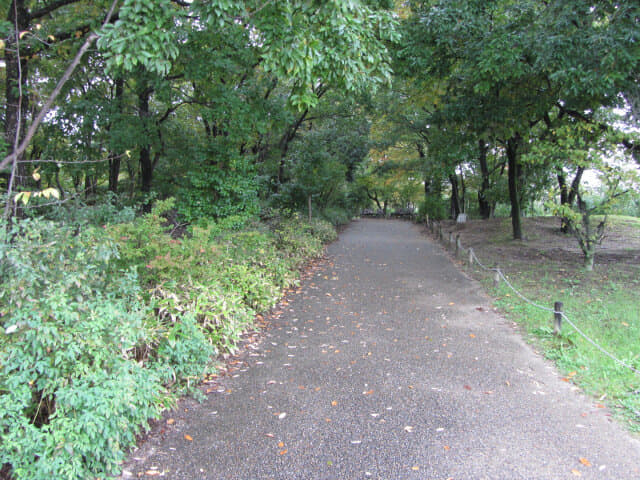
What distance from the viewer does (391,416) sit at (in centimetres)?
366

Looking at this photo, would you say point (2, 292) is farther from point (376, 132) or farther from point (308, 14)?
point (376, 132)

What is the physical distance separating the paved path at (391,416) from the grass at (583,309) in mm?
256

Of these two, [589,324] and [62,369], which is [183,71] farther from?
[589,324]

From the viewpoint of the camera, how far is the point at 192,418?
365 cm

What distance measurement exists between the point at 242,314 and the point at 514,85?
868 centimetres

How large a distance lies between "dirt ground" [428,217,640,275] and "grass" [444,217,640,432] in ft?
0.09

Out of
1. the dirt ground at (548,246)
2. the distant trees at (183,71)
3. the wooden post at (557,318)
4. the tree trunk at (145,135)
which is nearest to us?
the distant trees at (183,71)

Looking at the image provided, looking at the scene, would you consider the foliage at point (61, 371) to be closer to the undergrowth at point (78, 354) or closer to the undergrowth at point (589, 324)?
the undergrowth at point (78, 354)

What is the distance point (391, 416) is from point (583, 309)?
4757 mm

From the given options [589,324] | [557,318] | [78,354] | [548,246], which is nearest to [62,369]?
[78,354]

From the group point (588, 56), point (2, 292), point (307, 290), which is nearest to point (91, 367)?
point (2, 292)

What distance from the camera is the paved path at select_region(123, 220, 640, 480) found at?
2.98m

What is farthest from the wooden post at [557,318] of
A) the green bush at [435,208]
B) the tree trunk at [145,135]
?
the green bush at [435,208]

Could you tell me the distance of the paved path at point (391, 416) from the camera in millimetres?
2980
